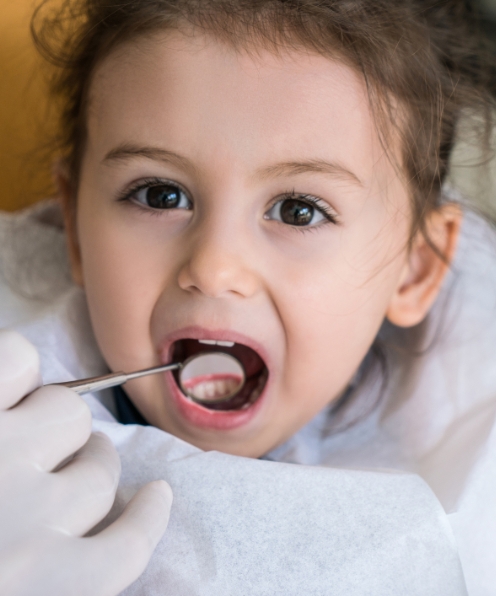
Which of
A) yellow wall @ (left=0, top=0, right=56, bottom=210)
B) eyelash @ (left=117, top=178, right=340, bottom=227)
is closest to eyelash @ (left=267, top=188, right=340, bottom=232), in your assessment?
eyelash @ (left=117, top=178, right=340, bottom=227)

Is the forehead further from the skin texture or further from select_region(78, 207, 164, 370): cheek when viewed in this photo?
select_region(78, 207, 164, 370): cheek

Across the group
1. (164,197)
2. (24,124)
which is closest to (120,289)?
(164,197)

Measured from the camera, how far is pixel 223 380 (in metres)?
0.77

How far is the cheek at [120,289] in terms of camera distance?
688 mm

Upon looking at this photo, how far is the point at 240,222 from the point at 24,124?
67 centimetres

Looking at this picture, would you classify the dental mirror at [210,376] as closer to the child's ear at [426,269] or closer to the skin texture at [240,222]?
the skin texture at [240,222]

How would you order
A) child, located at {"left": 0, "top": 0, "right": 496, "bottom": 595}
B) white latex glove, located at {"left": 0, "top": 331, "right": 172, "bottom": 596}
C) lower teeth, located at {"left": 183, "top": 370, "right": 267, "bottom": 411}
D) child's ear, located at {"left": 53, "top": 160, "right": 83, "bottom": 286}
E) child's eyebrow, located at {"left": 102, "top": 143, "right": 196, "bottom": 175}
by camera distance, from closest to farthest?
white latex glove, located at {"left": 0, "top": 331, "right": 172, "bottom": 596} < child, located at {"left": 0, "top": 0, "right": 496, "bottom": 595} < child's eyebrow, located at {"left": 102, "top": 143, "right": 196, "bottom": 175} < lower teeth, located at {"left": 183, "top": 370, "right": 267, "bottom": 411} < child's ear, located at {"left": 53, "top": 160, "right": 83, "bottom": 286}

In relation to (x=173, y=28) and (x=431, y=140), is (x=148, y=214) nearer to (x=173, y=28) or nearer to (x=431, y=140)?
(x=173, y=28)

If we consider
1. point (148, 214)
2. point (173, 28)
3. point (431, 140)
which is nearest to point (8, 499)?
point (148, 214)

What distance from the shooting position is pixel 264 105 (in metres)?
0.64

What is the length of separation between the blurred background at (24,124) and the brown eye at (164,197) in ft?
1.44

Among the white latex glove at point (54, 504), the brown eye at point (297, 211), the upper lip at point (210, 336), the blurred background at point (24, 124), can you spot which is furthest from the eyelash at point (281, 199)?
the blurred background at point (24, 124)

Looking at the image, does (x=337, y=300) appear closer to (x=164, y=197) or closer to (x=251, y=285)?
(x=251, y=285)

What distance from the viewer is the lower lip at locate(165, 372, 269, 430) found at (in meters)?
0.72
